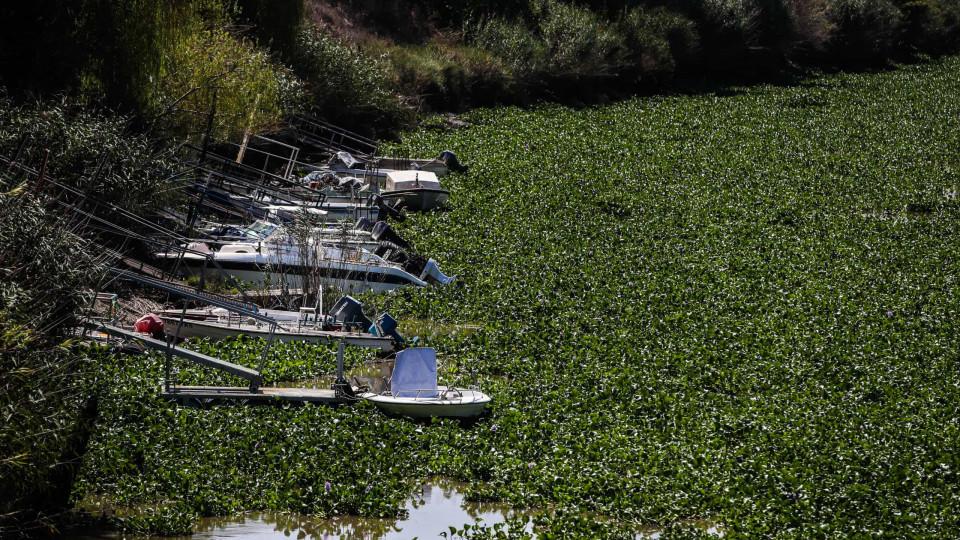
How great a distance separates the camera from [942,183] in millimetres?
36656

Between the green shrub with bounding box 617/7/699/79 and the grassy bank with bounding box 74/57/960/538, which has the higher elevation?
the green shrub with bounding box 617/7/699/79

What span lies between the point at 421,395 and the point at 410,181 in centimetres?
1386

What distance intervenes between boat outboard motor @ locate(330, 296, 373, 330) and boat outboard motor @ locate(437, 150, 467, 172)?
1373cm

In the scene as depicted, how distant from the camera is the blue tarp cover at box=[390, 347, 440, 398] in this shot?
53.2ft

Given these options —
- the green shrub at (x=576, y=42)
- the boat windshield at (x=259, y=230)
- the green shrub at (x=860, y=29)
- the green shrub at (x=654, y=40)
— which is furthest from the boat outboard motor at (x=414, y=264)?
the green shrub at (x=860, y=29)

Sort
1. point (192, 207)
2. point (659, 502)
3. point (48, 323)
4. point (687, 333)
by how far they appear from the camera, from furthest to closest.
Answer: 1. point (192, 207)
2. point (687, 333)
3. point (659, 502)
4. point (48, 323)

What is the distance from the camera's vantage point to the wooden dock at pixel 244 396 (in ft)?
50.3

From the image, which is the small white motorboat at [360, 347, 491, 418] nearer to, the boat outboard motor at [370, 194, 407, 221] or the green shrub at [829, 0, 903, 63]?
the boat outboard motor at [370, 194, 407, 221]

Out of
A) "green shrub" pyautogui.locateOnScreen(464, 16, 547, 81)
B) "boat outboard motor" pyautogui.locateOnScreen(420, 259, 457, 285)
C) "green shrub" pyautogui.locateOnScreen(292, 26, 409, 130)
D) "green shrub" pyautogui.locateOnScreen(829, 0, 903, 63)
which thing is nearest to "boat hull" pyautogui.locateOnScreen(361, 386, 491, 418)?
"boat outboard motor" pyautogui.locateOnScreen(420, 259, 457, 285)

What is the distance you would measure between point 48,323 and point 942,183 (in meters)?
31.6

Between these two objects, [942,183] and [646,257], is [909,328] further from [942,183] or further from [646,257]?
[942,183]

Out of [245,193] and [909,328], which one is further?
[245,193]

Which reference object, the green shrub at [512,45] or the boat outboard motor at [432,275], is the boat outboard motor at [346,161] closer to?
the boat outboard motor at [432,275]

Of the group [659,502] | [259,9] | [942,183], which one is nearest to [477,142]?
[259,9]
